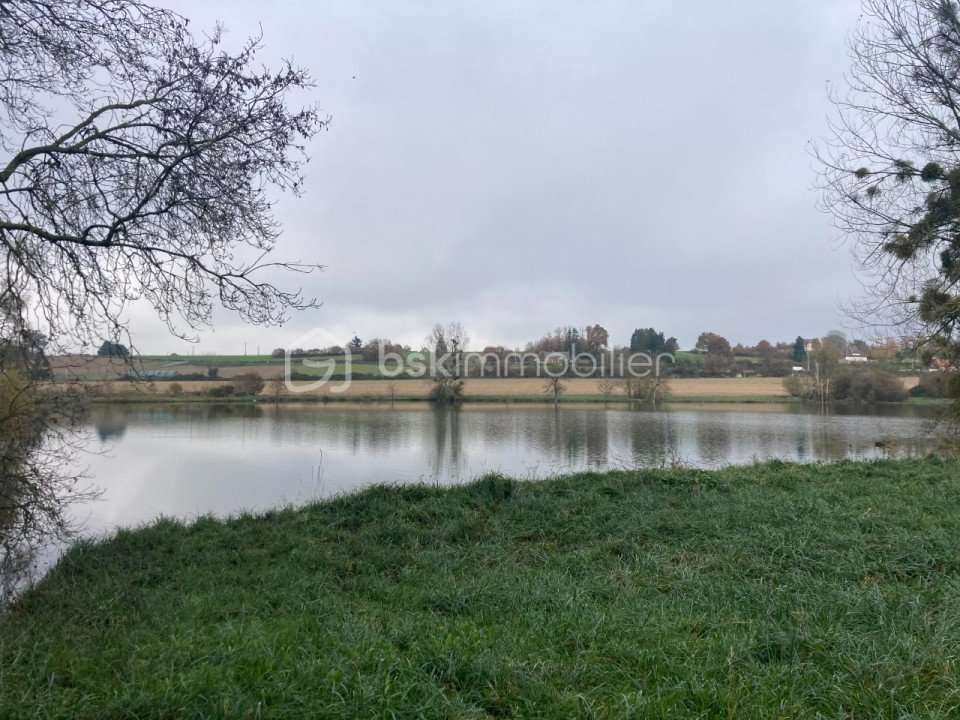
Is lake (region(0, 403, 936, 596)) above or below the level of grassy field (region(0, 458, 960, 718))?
below

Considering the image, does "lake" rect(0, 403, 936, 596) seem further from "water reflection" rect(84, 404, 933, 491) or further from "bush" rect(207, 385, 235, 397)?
"bush" rect(207, 385, 235, 397)

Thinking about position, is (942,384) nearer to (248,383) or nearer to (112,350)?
(112,350)

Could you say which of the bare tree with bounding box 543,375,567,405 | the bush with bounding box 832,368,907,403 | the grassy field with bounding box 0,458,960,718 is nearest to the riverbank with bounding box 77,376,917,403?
the bare tree with bounding box 543,375,567,405

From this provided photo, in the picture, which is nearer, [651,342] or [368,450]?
[368,450]

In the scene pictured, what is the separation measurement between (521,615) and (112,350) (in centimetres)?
444

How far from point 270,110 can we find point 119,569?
4.46m

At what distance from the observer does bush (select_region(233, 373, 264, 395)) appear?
145ft

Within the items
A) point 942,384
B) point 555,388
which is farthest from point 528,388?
point 942,384

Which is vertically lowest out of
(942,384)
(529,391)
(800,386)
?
(529,391)

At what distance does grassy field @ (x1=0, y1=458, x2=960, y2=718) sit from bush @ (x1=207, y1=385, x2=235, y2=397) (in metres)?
38.8

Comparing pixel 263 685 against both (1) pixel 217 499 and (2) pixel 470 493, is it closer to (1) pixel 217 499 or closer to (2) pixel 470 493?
(2) pixel 470 493

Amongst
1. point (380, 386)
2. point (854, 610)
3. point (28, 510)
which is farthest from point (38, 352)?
point (380, 386)

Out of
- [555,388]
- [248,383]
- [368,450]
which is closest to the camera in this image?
[368,450]

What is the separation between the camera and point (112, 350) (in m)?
5.59
